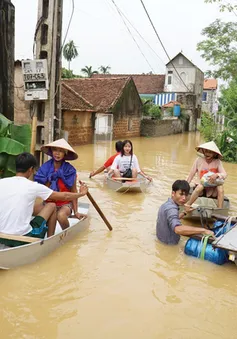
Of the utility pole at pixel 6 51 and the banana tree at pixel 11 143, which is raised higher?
the utility pole at pixel 6 51

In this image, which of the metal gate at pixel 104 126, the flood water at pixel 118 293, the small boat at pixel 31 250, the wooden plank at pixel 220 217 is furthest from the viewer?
the metal gate at pixel 104 126

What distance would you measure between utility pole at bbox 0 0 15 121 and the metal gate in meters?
14.8

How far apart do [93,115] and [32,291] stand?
18088 mm

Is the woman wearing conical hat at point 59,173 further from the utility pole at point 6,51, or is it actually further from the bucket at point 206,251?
the utility pole at point 6,51

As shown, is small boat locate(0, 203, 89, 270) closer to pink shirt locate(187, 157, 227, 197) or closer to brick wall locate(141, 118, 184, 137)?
pink shirt locate(187, 157, 227, 197)

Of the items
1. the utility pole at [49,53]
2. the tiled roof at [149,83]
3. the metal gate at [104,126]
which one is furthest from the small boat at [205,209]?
the tiled roof at [149,83]

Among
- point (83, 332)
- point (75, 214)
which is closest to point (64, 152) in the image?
point (75, 214)

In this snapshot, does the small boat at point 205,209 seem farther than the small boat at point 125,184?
No

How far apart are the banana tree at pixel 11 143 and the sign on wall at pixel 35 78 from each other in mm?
1188

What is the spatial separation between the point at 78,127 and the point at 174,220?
51.5 ft

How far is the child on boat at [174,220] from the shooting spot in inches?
200

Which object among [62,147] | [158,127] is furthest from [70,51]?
[62,147]

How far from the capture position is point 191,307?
4109mm

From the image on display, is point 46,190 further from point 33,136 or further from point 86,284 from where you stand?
point 33,136
